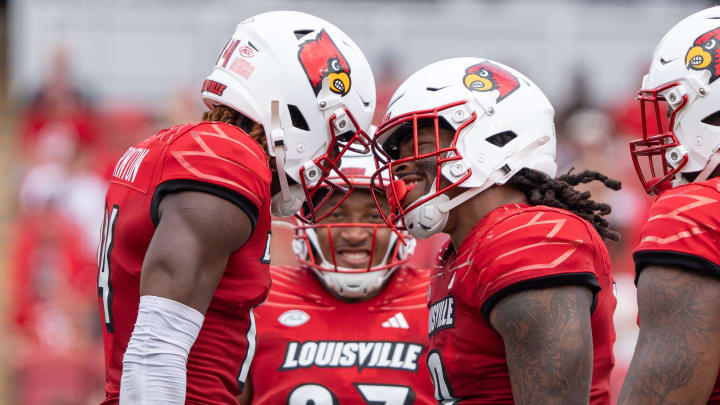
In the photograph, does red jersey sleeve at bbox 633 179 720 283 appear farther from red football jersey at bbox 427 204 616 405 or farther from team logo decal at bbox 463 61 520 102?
team logo decal at bbox 463 61 520 102

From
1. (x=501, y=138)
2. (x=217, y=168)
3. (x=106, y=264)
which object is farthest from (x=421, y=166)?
(x=106, y=264)

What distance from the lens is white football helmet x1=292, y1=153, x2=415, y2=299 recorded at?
3857 millimetres

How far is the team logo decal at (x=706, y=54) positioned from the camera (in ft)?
8.96

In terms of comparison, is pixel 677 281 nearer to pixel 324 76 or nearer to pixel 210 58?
pixel 324 76

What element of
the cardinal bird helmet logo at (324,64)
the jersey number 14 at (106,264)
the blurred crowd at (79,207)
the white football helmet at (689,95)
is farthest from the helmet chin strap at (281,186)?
the blurred crowd at (79,207)

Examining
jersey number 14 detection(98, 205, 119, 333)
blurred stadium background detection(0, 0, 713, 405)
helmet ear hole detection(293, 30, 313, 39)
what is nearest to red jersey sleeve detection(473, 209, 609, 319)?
helmet ear hole detection(293, 30, 313, 39)

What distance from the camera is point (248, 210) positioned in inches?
101

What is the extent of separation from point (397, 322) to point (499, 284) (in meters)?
1.28

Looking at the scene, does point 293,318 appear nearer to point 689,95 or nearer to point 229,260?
point 229,260

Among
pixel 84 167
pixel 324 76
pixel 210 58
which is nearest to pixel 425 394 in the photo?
pixel 324 76

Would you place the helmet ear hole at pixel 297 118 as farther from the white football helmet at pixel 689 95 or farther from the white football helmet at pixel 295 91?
the white football helmet at pixel 689 95

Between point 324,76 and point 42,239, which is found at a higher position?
point 324,76

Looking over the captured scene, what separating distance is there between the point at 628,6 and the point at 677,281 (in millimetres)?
9611

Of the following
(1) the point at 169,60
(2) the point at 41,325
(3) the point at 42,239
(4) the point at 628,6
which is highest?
(4) the point at 628,6
